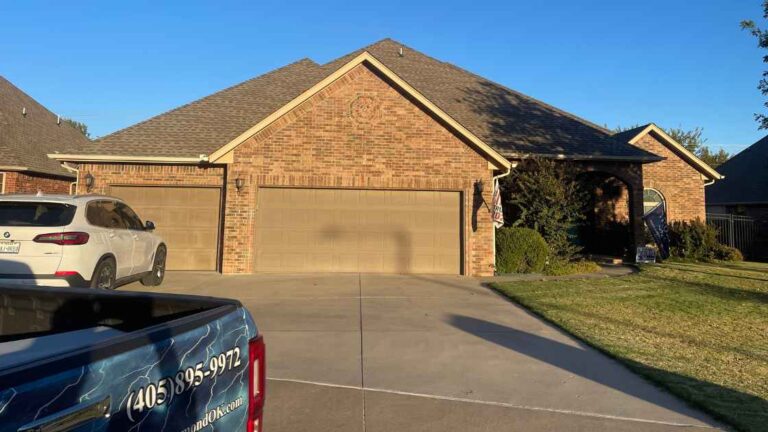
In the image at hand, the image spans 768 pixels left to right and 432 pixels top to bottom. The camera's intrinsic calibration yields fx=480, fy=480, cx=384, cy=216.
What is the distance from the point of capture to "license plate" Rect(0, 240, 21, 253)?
639 cm

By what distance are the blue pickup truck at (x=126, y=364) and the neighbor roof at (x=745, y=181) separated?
27754 mm

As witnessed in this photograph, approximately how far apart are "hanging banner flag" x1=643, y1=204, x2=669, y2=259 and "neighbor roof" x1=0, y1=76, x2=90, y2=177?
61.1 ft

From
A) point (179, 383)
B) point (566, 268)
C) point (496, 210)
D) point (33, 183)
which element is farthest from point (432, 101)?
point (33, 183)

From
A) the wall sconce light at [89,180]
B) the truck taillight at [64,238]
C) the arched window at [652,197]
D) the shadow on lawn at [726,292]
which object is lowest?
the shadow on lawn at [726,292]

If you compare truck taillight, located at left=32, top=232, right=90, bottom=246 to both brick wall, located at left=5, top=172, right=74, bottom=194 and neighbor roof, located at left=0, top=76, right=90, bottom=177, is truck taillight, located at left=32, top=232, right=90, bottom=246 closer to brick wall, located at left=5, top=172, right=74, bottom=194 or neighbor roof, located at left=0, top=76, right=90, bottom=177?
neighbor roof, located at left=0, top=76, right=90, bottom=177

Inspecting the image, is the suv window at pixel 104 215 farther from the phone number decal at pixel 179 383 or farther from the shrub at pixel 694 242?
the shrub at pixel 694 242

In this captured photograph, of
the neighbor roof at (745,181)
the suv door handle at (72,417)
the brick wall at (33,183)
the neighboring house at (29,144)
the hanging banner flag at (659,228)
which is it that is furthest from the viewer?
the neighbor roof at (745,181)

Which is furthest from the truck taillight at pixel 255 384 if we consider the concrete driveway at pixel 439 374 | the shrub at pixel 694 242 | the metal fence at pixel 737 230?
the metal fence at pixel 737 230

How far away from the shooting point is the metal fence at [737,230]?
21047mm

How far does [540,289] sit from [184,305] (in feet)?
29.7

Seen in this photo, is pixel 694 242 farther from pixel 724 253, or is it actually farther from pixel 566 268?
pixel 566 268

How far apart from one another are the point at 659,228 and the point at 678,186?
14.3 feet

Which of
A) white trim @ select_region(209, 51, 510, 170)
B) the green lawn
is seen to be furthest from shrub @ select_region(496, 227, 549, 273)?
white trim @ select_region(209, 51, 510, 170)

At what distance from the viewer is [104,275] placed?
291 inches
